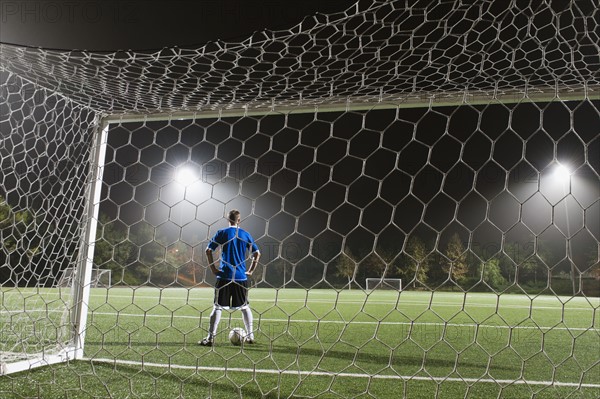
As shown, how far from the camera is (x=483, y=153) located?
28453 millimetres

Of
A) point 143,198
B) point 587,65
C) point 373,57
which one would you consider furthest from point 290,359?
point 143,198

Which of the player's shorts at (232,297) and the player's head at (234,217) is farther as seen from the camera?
the player's head at (234,217)

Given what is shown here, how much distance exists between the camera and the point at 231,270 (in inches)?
157

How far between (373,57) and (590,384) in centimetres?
238

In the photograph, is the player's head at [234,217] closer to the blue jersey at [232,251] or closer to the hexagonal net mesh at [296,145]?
the blue jersey at [232,251]

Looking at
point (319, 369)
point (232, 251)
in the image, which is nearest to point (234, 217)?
point (232, 251)

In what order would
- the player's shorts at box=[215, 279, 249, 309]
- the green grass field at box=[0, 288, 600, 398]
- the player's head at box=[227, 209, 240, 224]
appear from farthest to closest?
the player's head at box=[227, 209, 240, 224]
the player's shorts at box=[215, 279, 249, 309]
the green grass field at box=[0, 288, 600, 398]

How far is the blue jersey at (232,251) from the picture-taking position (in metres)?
3.98

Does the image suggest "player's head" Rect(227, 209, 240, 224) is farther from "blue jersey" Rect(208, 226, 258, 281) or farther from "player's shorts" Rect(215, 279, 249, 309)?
"player's shorts" Rect(215, 279, 249, 309)

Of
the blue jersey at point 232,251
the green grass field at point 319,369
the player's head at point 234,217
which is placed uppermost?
the player's head at point 234,217

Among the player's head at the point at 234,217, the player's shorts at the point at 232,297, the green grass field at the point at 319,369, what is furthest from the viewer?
the player's head at the point at 234,217

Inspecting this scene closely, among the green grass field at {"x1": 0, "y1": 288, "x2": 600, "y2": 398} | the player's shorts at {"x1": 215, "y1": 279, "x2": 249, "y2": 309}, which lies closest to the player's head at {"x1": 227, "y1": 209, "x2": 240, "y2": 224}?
the player's shorts at {"x1": 215, "y1": 279, "x2": 249, "y2": 309}

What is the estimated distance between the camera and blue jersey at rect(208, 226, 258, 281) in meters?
3.98

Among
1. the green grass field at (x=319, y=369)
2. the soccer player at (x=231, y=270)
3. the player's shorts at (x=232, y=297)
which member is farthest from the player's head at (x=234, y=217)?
the green grass field at (x=319, y=369)
